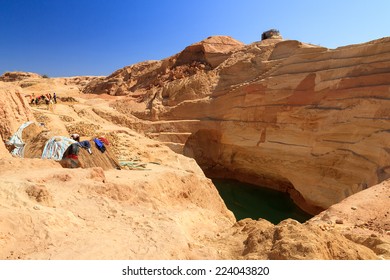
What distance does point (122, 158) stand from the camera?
37.4 ft

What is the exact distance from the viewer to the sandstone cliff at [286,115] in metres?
12.0

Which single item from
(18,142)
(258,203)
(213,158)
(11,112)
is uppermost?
(11,112)

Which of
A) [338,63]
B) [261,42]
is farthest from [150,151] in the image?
[261,42]

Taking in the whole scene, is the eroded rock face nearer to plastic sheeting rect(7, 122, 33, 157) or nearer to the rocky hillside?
the rocky hillside

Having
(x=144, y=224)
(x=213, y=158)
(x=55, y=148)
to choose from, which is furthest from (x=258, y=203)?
(x=144, y=224)

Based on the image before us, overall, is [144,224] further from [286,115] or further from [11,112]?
[286,115]

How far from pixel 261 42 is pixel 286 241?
17.0 metres

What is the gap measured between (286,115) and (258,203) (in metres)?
4.45

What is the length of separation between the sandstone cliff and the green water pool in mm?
519

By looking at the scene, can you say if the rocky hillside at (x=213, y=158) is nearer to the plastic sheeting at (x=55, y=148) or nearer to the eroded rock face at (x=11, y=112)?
the eroded rock face at (x=11, y=112)

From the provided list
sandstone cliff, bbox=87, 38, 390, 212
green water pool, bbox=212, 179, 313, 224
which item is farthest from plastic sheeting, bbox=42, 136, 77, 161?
sandstone cliff, bbox=87, 38, 390, 212

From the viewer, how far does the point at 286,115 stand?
14602mm

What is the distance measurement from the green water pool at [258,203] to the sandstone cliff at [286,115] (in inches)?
20.4

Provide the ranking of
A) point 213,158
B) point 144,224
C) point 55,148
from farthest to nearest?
point 213,158
point 55,148
point 144,224
